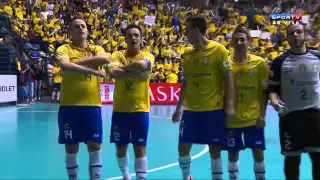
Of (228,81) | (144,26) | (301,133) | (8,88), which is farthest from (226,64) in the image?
(144,26)

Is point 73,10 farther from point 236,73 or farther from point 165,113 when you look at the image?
point 236,73

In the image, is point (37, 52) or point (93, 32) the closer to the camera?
point (37, 52)

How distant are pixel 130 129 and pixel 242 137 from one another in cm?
133

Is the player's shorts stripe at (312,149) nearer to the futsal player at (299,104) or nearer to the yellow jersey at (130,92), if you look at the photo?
the futsal player at (299,104)

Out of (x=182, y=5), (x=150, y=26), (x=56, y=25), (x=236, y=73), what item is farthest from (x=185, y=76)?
(x=182, y=5)

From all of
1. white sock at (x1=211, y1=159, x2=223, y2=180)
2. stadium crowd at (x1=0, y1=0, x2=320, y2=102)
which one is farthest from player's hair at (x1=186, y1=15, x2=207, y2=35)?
stadium crowd at (x1=0, y1=0, x2=320, y2=102)

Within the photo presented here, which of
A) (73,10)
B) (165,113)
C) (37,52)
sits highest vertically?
(73,10)

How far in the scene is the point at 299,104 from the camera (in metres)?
4.84

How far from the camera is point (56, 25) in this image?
74.1 feet

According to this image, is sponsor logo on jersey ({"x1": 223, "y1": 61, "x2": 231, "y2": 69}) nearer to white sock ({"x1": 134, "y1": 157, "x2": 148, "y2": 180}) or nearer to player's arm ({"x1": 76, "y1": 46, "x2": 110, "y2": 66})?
player's arm ({"x1": 76, "y1": 46, "x2": 110, "y2": 66})

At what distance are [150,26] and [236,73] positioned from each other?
1985 centimetres

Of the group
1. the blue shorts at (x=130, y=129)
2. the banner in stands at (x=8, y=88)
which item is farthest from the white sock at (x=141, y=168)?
the banner in stands at (x=8, y=88)

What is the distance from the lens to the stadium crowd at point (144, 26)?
21.1 metres

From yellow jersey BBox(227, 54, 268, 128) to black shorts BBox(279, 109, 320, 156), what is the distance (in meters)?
0.55
